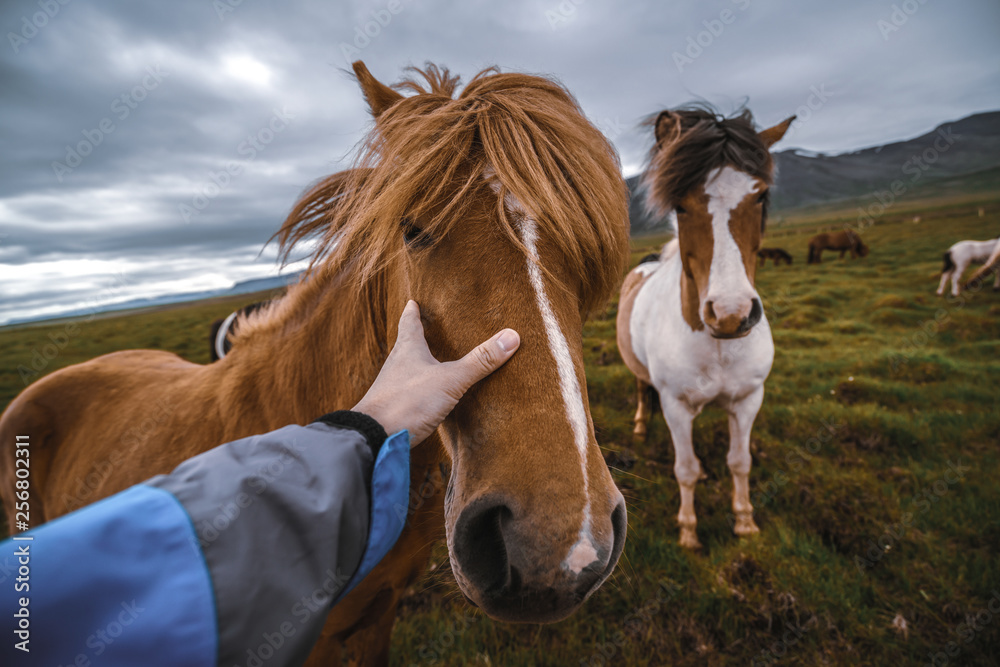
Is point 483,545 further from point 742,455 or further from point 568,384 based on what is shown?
point 742,455

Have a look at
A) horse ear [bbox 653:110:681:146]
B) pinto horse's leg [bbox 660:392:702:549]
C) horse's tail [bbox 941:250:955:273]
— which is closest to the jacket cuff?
pinto horse's leg [bbox 660:392:702:549]

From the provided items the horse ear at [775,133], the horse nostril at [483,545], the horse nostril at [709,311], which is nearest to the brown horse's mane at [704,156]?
the horse ear at [775,133]

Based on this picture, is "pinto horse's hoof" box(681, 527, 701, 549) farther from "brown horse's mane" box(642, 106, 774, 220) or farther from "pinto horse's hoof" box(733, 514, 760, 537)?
"brown horse's mane" box(642, 106, 774, 220)

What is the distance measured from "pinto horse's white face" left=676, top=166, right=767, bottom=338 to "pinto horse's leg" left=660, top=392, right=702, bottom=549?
3.56 ft

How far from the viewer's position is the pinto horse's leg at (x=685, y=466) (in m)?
3.73

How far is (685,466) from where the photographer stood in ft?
12.5

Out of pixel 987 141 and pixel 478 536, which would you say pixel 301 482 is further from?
pixel 987 141

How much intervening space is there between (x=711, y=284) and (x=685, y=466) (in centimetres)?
182

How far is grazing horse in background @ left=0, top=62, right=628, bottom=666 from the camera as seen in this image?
1062 millimetres

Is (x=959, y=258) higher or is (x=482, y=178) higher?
(x=482, y=178)

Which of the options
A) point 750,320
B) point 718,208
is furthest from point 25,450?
point 718,208

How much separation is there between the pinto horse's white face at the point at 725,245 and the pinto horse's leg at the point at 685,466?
1.08 meters

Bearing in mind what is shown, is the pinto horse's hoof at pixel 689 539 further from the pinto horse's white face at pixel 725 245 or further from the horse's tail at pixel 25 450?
the horse's tail at pixel 25 450

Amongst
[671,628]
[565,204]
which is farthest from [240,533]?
[671,628]
